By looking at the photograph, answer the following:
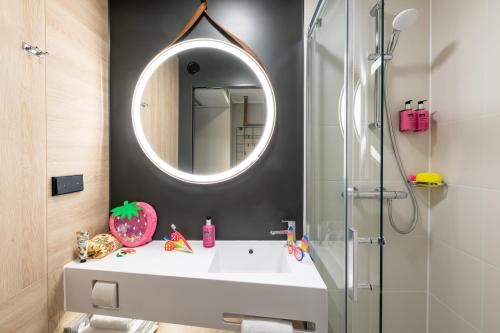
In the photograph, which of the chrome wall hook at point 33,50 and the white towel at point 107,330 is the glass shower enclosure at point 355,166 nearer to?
the white towel at point 107,330

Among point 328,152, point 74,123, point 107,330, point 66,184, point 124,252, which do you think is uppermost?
point 74,123

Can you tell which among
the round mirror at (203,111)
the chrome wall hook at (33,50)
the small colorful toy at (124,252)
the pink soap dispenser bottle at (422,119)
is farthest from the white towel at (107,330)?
the pink soap dispenser bottle at (422,119)

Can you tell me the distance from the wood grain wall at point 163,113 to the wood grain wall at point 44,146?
234 millimetres

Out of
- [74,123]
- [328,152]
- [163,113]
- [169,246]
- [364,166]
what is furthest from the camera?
[163,113]

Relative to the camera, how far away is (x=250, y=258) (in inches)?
44.5

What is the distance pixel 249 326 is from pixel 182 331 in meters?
0.43

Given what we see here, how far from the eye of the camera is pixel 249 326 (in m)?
0.78

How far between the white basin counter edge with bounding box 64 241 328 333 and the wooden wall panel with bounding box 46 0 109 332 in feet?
0.34

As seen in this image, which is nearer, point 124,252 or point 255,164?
point 124,252

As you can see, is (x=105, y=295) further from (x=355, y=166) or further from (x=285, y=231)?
(x=355, y=166)

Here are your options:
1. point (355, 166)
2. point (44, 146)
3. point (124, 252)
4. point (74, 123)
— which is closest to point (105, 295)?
point (124, 252)

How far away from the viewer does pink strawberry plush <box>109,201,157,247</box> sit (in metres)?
1.13

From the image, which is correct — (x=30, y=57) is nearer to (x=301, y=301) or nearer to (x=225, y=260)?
(x=225, y=260)

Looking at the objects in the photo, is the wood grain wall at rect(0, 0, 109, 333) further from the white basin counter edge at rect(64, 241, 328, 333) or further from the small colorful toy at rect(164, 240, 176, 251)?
the small colorful toy at rect(164, 240, 176, 251)
